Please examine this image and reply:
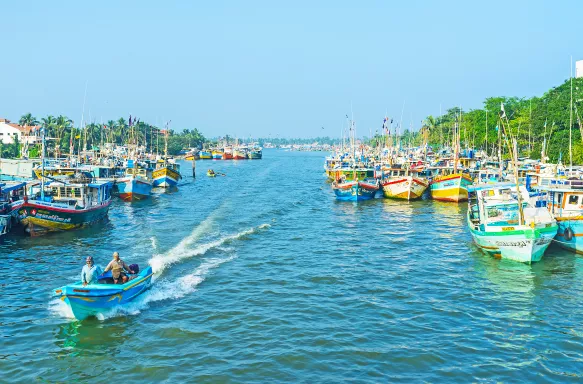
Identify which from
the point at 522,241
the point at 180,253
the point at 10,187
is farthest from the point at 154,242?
the point at 522,241


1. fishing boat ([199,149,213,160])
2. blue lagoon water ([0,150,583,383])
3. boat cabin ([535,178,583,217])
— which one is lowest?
blue lagoon water ([0,150,583,383])

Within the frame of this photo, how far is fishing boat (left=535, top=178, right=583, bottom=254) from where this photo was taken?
28.1 metres

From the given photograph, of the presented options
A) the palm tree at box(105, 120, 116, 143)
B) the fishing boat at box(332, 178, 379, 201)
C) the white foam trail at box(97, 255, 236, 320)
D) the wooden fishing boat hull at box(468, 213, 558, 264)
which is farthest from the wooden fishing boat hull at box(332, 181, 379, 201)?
the palm tree at box(105, 120, 116, 143)

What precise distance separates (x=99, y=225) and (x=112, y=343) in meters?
24.4

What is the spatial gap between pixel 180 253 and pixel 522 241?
59.6ft

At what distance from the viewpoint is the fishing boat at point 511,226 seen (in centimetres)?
2591

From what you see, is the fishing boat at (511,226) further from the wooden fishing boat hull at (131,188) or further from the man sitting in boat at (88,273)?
the wooden fishing boat hull at (131,188)

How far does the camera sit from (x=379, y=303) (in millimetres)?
21766

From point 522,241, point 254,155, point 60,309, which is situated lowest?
point 60,309

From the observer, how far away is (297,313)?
20.6 m

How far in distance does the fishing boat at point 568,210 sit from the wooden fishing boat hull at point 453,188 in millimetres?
21898

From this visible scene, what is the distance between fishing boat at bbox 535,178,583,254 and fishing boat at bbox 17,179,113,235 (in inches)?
1183

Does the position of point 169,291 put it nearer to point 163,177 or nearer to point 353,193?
point 353,193

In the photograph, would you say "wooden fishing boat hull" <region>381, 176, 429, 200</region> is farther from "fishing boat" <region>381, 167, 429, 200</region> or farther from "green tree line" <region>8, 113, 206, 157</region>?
"green tree line" <region>8, 113, 206, 157</region>
